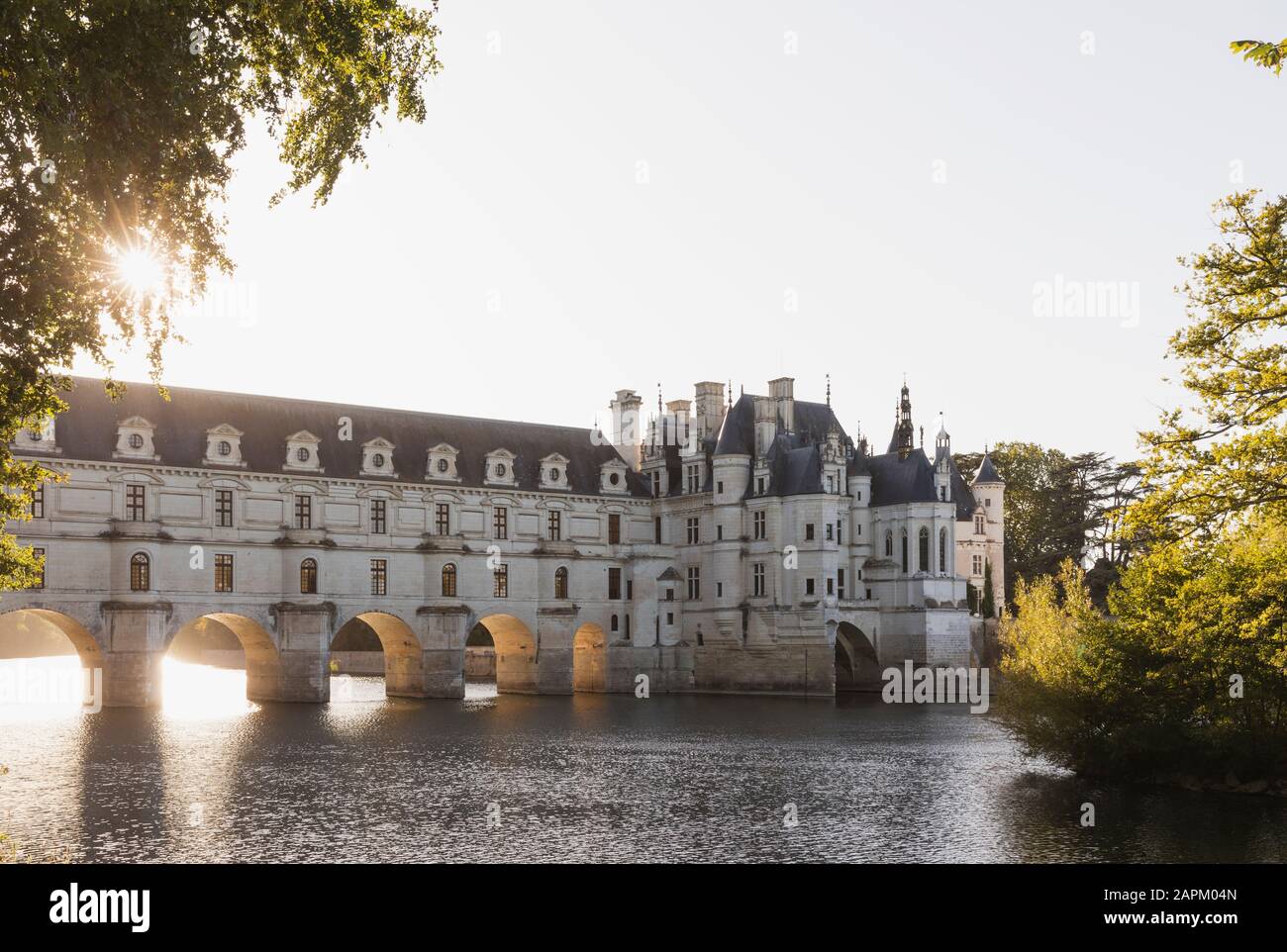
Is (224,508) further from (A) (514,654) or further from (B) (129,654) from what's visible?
(A) (514,654)

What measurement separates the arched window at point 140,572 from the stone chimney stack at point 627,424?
26.6 metres

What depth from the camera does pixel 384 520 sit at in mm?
57750

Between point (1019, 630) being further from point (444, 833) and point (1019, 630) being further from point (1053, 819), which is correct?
point (444, 833)

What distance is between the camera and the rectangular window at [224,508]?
53.0 meters

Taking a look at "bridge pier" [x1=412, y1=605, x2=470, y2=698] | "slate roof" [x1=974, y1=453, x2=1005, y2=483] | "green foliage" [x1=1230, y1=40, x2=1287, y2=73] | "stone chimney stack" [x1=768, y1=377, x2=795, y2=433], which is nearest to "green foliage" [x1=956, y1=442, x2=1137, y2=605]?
"slate roof" [x1=974, y1=453, x2=1005, y2=483]

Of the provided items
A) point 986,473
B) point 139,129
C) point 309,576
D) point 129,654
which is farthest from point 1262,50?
point 986,473

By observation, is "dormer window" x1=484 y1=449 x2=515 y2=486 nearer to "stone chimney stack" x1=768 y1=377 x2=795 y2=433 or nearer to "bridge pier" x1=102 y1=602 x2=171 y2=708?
"stone chimney stack" x1=768 y1=377 x2=795 y2=433

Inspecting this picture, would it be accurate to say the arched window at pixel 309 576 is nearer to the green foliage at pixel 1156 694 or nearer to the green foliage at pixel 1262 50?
the green foliage at pixel 1156 694

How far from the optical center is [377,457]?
5812 centimetres

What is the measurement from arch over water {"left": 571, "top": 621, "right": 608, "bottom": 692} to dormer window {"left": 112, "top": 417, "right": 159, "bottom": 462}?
21.2 meters

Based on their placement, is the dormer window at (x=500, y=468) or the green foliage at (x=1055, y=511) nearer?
the dormer window at (x=500, y=468)

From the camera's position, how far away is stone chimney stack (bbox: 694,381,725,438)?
69.0m

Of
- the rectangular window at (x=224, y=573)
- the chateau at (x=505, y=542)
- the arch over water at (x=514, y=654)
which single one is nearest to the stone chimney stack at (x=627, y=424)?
the chateau at (x=505, y=542)
